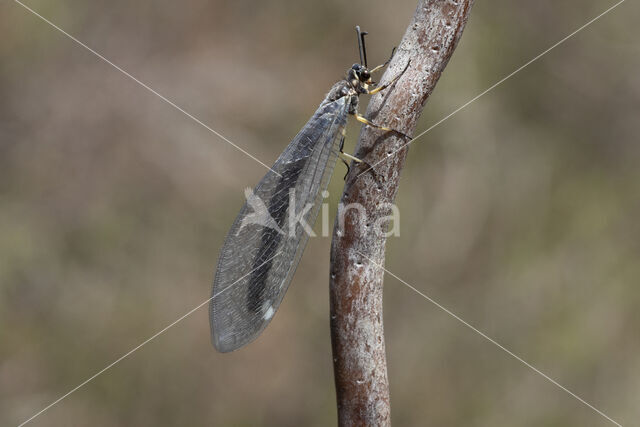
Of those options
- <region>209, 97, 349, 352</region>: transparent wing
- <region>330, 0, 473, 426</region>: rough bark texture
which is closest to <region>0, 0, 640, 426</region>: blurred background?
<region>209, 97, 349, 352</region>: transparent wing

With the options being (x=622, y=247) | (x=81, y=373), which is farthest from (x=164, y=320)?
(x=622, y=247)

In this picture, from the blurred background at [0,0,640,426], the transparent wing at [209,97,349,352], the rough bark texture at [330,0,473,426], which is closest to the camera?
the rough bark texture at [330,0,473,426]

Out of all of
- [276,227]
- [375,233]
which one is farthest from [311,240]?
[375,233]

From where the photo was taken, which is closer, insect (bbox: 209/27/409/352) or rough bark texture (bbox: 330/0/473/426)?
rough bark texture (bbox: 330/0/473/426)

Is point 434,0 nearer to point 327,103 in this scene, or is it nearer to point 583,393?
point 327,103

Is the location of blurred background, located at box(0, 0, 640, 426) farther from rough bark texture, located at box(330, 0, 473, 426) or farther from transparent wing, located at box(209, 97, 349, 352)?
rough bark texture, located at box(330, 0, 473, 426)

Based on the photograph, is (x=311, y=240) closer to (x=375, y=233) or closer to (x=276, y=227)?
(x=276, y=227)

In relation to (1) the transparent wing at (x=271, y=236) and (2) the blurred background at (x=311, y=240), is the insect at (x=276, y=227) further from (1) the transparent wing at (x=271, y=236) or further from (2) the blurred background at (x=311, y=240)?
(2) the blurred background at (x=311, y=240)
